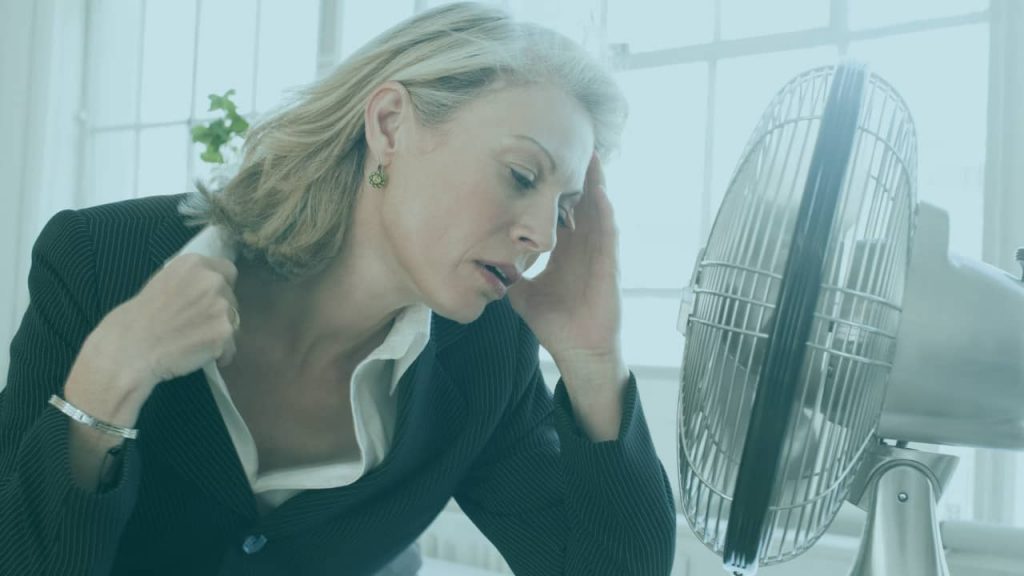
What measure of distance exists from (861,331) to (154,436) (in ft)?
2.73

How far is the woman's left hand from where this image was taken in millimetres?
1238

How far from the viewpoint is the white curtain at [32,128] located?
12.4 feet

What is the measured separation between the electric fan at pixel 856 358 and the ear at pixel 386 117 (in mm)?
542

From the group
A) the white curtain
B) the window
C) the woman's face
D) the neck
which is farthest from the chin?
the white curtain

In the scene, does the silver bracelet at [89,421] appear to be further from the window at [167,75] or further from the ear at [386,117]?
the window at [167,75]

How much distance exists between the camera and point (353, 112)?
4.15 ft

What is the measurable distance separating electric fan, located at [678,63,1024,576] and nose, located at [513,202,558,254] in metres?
0.35

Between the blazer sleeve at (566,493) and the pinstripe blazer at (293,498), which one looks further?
the blazer sleeve at (566,493)

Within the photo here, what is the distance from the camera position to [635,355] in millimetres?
2543

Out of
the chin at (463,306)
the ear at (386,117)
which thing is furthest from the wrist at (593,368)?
the ear at (386,117)

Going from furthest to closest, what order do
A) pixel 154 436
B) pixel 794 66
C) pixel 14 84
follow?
pixel 14 84, pixel 794 66, pixel 154 436

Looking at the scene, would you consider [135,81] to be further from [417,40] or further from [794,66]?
[417,40]

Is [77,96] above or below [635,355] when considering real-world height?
above

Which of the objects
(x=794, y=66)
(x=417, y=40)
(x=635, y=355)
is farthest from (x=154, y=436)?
(x=794, y=66)
